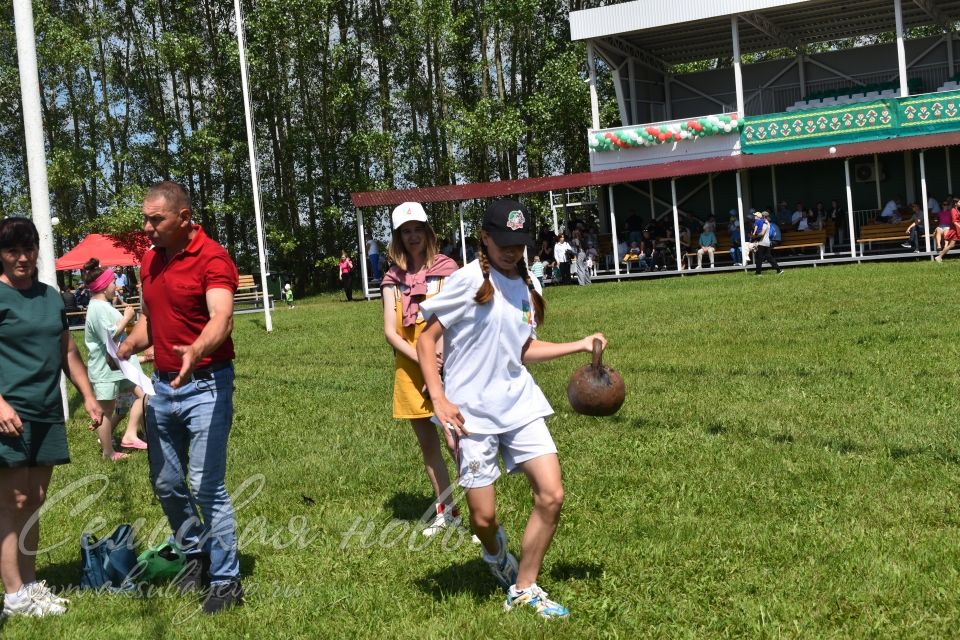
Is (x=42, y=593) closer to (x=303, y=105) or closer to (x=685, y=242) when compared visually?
(x=685, y=242)

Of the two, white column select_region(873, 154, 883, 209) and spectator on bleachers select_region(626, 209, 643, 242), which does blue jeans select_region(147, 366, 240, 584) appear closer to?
spectator on bleachers select_region(626, 209, 643, 242)

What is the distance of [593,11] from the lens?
118ft

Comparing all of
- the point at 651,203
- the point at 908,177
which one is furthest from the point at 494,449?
the point at 651,203

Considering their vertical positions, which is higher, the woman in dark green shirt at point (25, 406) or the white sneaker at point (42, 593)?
the woman in dark green shirt at point (25, 406)

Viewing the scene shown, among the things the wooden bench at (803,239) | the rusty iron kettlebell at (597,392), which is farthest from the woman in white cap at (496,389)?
the wooden bench at (803,239)

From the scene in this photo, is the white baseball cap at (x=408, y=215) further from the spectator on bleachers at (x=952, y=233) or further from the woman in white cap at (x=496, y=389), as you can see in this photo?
the spectator on bleachers at (x=952, y=233)

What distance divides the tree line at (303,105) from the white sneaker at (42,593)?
3767cm

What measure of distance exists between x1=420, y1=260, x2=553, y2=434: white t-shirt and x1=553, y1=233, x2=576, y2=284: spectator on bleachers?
27.9 m

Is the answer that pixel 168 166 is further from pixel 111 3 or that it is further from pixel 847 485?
pixel 847 485

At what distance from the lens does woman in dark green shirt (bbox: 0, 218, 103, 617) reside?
5332mm

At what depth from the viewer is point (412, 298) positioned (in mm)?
6406

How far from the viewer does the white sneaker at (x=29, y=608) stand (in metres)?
5.44

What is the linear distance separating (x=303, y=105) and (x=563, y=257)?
63.7 ft

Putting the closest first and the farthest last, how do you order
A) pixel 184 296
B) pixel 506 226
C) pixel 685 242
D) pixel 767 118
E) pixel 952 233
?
pixel 506 226, pixel 184 296, pixel 952 233, pixel 685 242, pixel 767 118
